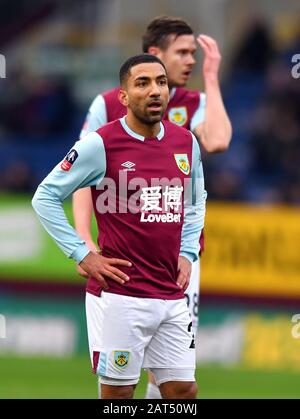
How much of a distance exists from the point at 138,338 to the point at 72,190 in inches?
37.7

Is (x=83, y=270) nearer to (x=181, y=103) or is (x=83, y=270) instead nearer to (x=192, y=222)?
(x=192, y=222)

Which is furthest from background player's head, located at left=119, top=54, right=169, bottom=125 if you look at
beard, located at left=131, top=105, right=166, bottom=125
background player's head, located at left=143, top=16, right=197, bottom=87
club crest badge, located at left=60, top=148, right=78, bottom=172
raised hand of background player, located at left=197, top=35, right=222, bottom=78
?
raised hand of background player, located at left=197, top=35, right=222, bottom=78

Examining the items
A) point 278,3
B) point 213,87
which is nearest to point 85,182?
point 213,87

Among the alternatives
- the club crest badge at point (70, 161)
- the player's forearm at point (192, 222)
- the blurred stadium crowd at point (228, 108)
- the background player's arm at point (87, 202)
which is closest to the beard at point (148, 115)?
the club crest badge at point (70, 161)

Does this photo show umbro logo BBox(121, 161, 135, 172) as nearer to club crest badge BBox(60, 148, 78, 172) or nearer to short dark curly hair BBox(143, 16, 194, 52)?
club crest badge BBox(60, 148, 78, 172)

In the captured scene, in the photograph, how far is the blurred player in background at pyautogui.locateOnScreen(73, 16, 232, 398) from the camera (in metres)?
8.31

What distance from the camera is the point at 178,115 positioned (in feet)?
28.3

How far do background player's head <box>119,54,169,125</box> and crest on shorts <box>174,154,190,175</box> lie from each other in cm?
28

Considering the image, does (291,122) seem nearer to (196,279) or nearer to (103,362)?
(196,279)

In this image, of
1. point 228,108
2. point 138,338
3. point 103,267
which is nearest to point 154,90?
point 103,267

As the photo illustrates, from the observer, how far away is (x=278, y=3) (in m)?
23.2

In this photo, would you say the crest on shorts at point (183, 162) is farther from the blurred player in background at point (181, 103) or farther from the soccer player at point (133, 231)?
the blurred player in background at point (181, 103)

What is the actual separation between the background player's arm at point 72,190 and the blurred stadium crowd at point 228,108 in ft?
36.6
